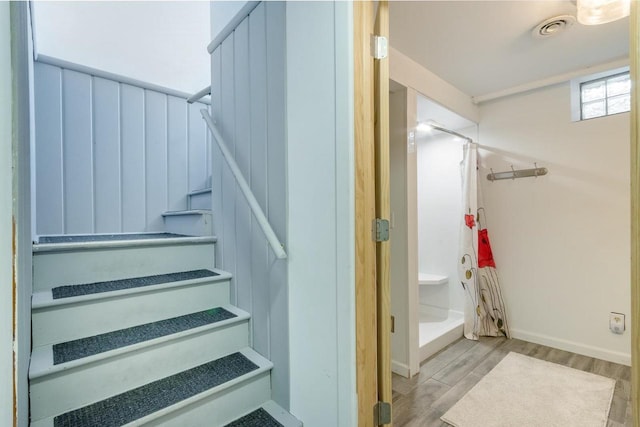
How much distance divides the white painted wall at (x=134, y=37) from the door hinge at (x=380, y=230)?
257 centimetres

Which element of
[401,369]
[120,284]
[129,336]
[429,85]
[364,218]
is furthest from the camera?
[429,85]

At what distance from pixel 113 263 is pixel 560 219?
3325 mm

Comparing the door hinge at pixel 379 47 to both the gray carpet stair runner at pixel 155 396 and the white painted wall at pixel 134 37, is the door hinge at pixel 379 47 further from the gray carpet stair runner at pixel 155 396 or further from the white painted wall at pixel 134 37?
the white painted wall at pixel 134 37

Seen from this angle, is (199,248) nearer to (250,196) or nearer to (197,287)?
(197,287)

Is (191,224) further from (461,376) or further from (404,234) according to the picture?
(461,376)

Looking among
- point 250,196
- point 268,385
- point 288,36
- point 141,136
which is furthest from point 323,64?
point 141,136

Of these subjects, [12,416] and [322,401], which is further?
[322,401]

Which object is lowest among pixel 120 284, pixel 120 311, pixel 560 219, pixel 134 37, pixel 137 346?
pixel 137 346

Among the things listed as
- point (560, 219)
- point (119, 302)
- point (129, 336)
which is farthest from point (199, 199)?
point (560, 219)

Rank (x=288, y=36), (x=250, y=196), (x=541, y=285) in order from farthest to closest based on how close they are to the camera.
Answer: (x=541, y=285)
(x=250, y=196)
(x=288, y=36)

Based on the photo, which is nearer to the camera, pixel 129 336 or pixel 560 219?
pixel 129 336

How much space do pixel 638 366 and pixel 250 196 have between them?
4.78ft

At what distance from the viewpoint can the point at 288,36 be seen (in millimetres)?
1395

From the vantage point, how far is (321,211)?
4.09 feet
